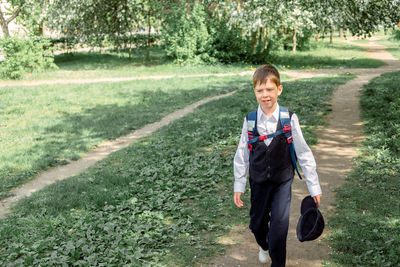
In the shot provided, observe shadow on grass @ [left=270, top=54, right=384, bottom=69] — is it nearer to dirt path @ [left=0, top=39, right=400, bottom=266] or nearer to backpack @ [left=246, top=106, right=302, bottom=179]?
dirt path @ [left=0, top=39, right=400, bottom=266]

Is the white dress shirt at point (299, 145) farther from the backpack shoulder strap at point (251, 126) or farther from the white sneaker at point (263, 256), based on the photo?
the white sneaker at point (263, 256)

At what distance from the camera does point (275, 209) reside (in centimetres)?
328

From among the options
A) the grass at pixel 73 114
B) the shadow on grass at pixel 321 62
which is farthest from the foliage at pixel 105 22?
the shadow on grass at pixel 321 62

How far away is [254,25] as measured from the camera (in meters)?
11.5

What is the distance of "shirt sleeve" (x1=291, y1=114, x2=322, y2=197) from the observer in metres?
3.17

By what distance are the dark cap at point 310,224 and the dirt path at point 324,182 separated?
0.87 metres

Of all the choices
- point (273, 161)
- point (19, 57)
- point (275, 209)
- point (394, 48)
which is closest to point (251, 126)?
point (273, 161)

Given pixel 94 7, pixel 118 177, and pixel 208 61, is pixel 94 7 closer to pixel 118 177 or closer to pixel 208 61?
pixel 208 61

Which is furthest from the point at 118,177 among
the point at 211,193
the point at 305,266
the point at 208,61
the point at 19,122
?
the point at 208,61

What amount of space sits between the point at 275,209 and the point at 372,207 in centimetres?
213

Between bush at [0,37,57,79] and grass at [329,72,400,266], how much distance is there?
17.0m

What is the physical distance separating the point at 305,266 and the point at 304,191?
1.86 meters

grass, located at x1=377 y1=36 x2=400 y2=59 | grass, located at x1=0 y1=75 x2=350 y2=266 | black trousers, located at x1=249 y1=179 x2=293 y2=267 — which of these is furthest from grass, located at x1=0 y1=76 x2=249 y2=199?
grass, located at x1=377 y1=36 x2=400 y2=59

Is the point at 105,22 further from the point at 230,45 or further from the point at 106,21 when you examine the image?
the point at 230,45
